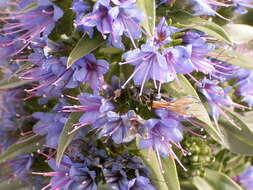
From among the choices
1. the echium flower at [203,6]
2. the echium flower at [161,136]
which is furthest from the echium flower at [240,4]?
the echium flower at [161,136]

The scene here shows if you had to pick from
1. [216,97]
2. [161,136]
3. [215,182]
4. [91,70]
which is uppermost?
[91,70]

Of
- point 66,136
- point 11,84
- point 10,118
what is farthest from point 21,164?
point 66,136

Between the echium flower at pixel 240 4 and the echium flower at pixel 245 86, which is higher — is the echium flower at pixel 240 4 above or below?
above

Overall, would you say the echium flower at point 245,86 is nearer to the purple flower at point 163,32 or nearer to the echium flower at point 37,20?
the purple flower at point 163,32

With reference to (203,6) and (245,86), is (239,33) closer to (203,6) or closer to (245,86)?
(245,86)

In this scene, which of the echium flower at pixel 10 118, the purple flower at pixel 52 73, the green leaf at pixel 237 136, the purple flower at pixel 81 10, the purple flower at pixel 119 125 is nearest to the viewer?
the purple flower at pixel 81 10

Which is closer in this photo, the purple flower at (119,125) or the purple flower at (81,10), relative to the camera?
the purple flower at (81,10)

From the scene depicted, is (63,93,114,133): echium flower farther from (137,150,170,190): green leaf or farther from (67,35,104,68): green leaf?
(137,150,170,190): green leaf
